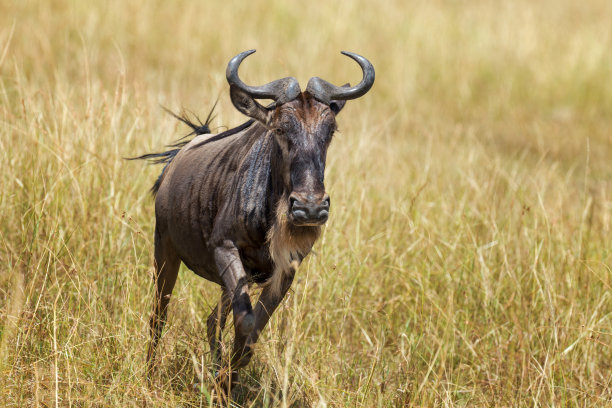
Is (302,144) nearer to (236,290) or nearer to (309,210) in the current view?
(309,210)

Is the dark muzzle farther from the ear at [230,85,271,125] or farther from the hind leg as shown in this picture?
the hind leg

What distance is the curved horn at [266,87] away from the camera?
3883 millimetres

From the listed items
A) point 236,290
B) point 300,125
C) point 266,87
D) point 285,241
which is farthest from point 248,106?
point 236,290

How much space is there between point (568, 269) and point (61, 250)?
322 cm

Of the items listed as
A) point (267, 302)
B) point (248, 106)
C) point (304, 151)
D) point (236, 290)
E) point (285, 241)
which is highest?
point (248, 106)

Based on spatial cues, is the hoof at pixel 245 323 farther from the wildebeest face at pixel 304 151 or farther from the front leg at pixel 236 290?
the wildebeest face at pixel 304 151

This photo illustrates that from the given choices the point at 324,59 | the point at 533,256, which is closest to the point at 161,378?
the point at 533,256

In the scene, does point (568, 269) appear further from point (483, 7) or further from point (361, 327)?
point (483, 7)

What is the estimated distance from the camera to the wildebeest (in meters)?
3.84

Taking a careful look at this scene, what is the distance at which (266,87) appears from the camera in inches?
156

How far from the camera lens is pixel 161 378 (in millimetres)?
4215

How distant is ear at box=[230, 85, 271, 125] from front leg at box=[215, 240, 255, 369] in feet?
2.07

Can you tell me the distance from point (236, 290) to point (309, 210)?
0.62 meters

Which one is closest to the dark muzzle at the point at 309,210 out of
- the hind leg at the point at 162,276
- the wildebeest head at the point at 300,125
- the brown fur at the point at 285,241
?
the wildebeest head at the point at 300,125
